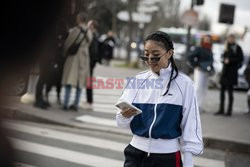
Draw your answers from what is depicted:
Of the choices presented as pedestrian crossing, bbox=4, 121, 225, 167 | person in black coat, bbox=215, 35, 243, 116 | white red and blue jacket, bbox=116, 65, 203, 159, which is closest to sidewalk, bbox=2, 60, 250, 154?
pedestrian crossing, bbox=4, 121, 225, 167

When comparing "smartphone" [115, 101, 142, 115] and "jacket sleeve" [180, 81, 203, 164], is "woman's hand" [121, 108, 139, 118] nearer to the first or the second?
"smartphone" [115, 101, 142, 115]

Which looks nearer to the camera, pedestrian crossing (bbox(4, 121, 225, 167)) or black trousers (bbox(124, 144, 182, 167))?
black trousers (bbox(124, 144, 182, 167))

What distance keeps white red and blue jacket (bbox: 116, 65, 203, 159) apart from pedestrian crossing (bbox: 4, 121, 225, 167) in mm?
2560

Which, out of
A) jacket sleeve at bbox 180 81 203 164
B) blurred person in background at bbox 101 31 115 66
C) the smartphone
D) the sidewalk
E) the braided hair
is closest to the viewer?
the smartphone

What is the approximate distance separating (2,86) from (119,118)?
1.69 m

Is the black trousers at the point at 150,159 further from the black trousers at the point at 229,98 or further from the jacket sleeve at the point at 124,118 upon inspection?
the black trousers at the point at 229,98

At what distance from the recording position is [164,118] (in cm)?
308

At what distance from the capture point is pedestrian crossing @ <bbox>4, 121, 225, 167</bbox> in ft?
19.6

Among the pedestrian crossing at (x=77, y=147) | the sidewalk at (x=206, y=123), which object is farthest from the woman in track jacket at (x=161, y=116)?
the sidewalk at (x=206, y=123)

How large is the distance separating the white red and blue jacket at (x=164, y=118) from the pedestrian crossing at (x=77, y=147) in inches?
101

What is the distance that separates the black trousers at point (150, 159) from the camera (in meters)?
3.08

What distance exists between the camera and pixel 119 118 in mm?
3189

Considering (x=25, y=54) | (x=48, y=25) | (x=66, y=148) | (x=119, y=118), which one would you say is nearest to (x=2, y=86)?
(x=25, y=54)

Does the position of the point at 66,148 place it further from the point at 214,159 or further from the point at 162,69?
the point at 162,69
